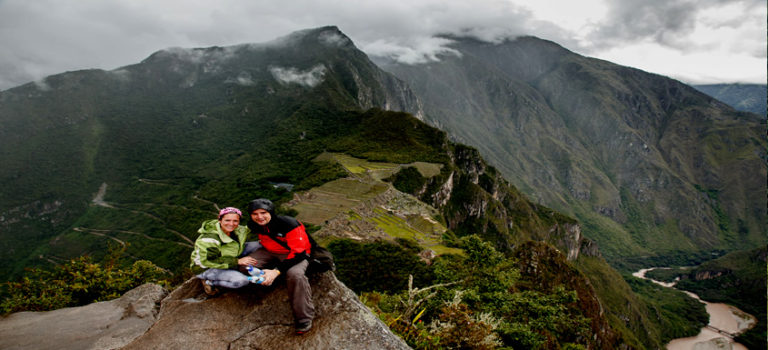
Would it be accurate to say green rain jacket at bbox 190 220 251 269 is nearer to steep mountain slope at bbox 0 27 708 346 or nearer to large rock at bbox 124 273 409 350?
large rock at bbox 124 273 409 350

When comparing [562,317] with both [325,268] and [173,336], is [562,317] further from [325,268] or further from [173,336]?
[173,336]

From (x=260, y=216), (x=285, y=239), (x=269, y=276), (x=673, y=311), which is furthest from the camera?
(x=673, y=311)

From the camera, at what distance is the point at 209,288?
6.55m

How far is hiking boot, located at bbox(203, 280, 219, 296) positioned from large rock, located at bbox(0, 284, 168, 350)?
1665mm

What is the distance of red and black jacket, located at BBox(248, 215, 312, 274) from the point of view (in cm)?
657

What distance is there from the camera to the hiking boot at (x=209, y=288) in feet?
21.4

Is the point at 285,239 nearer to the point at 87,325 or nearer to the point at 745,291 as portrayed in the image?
the point at 87,325

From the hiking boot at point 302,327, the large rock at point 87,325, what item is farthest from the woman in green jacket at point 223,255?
the large rock at point 87,325

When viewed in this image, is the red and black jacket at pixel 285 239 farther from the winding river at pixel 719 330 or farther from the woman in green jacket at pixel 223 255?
the winding river at pixel 719 330

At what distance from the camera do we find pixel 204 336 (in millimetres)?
5828

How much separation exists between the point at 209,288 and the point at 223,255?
0.76 m

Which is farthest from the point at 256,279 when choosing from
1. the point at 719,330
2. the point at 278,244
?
the point at 719,330

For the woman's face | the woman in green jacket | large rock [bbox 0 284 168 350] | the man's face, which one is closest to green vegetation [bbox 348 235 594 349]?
the woman in green jacket

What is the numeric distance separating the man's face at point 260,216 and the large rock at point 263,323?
1.43 m
